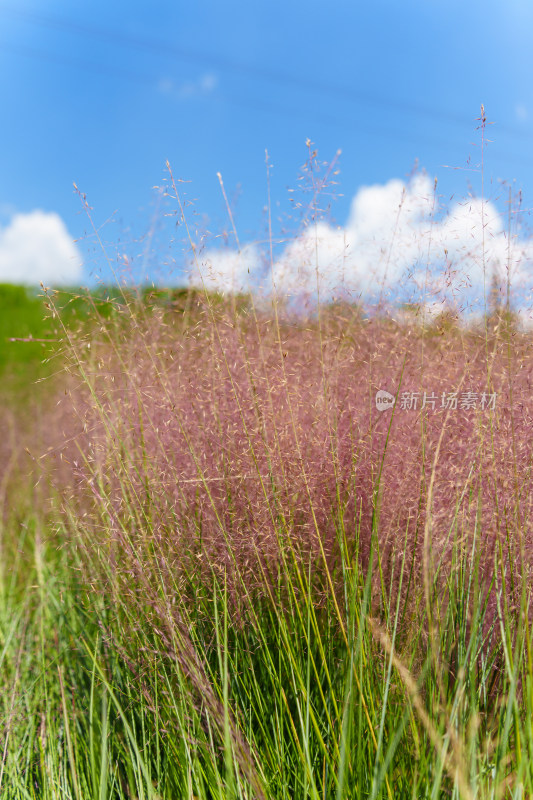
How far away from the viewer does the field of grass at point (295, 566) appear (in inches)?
47.0

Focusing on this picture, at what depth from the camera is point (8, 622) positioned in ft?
7.22

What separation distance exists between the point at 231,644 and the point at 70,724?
523 millimetres

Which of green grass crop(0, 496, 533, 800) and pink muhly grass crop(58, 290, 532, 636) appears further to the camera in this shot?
pink muhly grass crop(58, 290, 532, 636)

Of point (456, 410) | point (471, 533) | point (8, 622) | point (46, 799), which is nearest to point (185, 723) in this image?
point (46, 799)

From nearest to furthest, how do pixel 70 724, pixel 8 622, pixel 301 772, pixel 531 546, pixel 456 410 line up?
pixel 301 772, pixel 531 546, pixel 456 410, pixel 70 724, pixel 8 622

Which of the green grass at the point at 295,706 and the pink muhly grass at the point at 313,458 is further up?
the pink muhly grass at the point at 313,458

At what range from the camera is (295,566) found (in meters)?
1.34

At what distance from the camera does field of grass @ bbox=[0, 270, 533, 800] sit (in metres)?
1.19

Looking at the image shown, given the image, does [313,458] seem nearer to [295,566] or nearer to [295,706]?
[295,566]

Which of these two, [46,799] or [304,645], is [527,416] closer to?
[304,645]

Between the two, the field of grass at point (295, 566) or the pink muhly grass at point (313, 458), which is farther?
the pink muhly grass at point (313, 458)

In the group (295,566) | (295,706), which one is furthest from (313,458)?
(295,706)

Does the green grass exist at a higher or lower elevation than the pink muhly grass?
lower

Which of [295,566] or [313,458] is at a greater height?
[313,458]
